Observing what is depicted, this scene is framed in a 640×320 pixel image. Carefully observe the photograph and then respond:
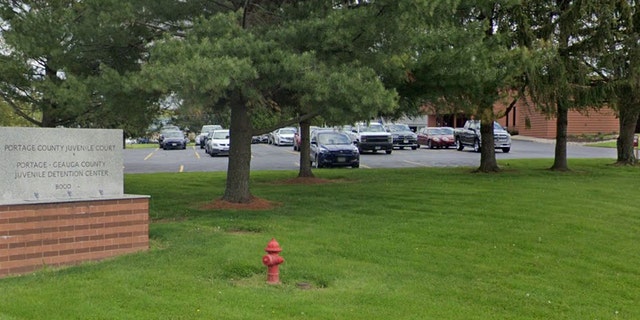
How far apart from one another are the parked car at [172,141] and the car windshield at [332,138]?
20.9m

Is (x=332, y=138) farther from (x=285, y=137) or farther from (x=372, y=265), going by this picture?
(x=285, y=137)

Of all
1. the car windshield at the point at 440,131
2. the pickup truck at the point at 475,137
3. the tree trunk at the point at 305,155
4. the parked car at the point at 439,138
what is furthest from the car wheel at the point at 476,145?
the tree trunk at the point at 305,155

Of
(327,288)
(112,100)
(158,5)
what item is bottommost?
(327,288)

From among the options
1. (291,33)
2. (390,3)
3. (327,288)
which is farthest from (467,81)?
(327,288)

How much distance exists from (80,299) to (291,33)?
5793 mm

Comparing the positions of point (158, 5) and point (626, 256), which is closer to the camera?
point (626, 256)

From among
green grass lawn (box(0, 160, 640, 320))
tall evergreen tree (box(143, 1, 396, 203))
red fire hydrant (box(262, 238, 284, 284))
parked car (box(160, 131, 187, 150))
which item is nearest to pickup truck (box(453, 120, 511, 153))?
parked car (box(160, 131, 187, 150))

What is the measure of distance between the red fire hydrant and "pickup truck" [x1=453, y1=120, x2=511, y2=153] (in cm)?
2829

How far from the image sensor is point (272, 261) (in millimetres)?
6488

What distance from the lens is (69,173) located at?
7.47 meters

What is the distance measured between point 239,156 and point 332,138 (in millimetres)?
13061

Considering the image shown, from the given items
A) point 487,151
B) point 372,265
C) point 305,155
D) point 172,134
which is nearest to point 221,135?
point 172,134

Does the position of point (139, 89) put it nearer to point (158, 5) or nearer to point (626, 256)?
point (158, 5)

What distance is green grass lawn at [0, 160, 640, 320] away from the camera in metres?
5.80
